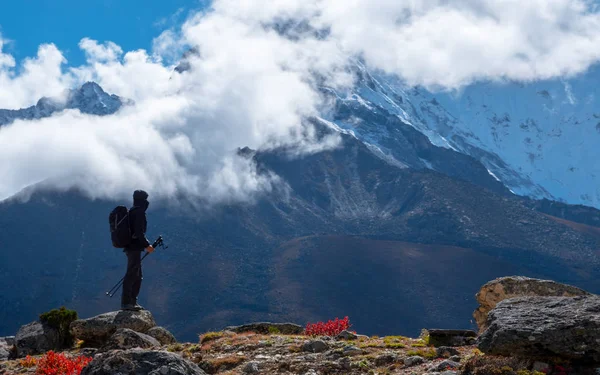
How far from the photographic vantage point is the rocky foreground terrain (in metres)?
10.6

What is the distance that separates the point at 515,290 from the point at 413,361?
7255 mm

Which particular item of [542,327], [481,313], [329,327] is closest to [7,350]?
[329,327]

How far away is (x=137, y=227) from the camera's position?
65.5ft

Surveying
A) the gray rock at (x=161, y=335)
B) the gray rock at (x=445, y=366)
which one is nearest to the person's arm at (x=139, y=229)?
the gray rock at (x=161, y=335)

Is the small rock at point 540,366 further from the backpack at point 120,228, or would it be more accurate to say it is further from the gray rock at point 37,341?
the gray rock at point 37,341

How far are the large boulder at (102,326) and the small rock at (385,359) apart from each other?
8013mm

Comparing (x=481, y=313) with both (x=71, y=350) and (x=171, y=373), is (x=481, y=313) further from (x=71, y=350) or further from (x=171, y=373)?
(x=171, y=373)

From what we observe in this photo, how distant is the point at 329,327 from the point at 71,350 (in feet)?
20.9

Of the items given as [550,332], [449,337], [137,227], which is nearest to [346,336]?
[449,337]

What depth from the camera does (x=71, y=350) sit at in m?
18.3

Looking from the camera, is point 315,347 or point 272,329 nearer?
point 315,347

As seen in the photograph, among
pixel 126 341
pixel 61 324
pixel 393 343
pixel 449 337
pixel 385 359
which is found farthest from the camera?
pixel 61 324

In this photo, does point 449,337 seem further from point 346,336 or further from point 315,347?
point 346,336

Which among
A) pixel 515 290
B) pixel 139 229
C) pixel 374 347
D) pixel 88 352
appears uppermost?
pixel 139 229
